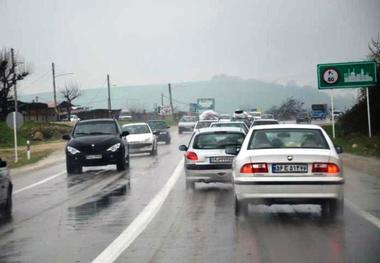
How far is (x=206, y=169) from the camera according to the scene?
15492mm

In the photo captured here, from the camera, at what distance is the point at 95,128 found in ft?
77.8

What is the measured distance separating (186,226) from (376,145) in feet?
70.9

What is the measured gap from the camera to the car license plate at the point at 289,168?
10.3 metres

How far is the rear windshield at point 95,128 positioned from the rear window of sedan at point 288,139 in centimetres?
1279

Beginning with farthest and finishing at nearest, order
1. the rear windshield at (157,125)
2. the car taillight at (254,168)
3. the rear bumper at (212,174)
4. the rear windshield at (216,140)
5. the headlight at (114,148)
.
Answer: the rear windshield at (157,125) < the headlight at (114,148) < the rear windshield at (216,140) < the rear bumper at (212,174) < the car taillight at (254,168)

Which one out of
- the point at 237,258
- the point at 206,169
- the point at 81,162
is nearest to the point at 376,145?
the point at 81,162

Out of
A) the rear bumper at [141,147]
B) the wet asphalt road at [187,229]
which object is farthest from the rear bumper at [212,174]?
the rear bumper at [141,147]

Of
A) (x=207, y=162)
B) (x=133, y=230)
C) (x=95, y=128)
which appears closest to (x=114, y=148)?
(x=95, y=128)

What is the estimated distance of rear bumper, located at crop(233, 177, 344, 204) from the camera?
401 inches

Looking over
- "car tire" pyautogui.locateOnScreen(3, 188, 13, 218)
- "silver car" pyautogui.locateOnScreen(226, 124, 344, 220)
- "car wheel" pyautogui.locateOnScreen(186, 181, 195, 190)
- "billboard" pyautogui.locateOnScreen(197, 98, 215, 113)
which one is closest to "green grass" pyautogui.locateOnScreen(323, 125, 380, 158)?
"car wheel" pyautogui.locateOnScreen(186, 181, 195, 190)

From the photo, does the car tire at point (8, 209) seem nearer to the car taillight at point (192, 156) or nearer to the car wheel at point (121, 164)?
the car taillight at point (192, 156)

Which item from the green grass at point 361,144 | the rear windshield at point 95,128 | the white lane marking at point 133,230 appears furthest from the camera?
the green grass at point 361,144

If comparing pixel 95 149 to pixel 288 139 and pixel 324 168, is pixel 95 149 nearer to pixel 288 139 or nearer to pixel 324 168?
pixel 288 139

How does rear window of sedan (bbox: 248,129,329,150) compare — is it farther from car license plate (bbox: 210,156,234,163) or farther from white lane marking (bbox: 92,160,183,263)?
car license plate (bbox: 210,156,234,163)
